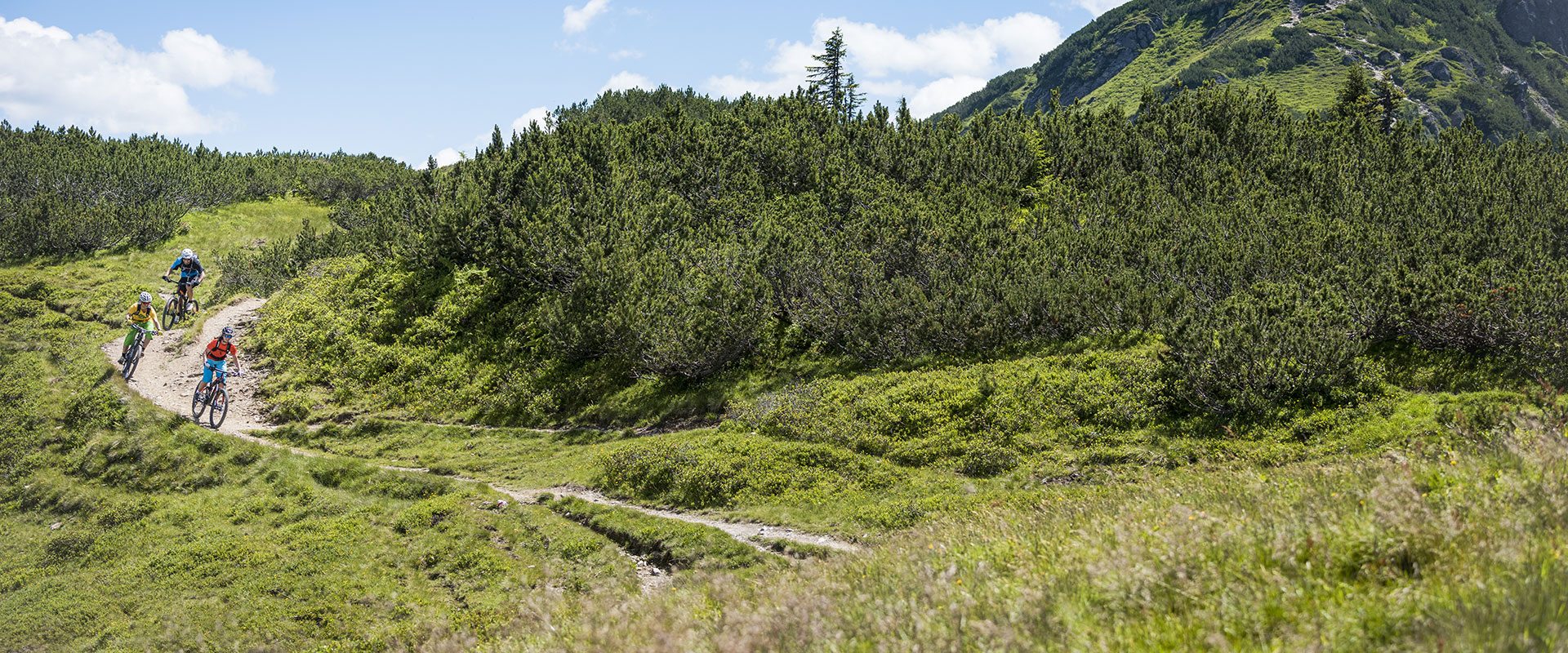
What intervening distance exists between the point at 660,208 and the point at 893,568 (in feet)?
87.9

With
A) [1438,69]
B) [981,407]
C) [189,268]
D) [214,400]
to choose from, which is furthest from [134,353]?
[1438,69]

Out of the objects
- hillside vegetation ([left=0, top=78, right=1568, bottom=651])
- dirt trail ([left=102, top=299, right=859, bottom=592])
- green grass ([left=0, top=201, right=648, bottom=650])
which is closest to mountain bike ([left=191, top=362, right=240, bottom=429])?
dirt trail ([left=102, top=299, right=859, bottom=592])

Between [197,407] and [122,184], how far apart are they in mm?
41577

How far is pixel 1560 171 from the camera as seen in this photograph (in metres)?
27.3

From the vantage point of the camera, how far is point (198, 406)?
27828 mm

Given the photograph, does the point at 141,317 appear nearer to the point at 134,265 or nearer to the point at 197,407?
the point at 197,407

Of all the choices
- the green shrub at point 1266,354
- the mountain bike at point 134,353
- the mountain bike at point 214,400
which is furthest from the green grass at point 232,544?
the green shrub at point 1266,354

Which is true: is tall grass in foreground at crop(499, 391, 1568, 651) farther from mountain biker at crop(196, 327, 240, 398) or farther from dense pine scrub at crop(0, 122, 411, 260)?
dense pine scrub at crop(0, 122, 411, 260)

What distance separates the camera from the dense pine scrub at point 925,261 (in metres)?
18.6

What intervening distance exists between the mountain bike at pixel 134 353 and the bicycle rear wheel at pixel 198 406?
520 cm

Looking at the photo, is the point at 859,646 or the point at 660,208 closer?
the point at 859,646

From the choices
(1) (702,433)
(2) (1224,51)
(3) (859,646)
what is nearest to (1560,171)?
(1) (702,433)

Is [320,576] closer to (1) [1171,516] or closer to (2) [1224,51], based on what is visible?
(1) [1171,516]

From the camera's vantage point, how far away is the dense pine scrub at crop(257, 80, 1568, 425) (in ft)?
61.0
